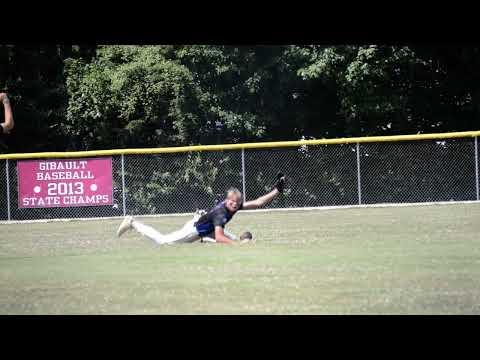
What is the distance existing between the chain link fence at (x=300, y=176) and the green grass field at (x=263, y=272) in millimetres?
5400

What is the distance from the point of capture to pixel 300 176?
62.4 ft

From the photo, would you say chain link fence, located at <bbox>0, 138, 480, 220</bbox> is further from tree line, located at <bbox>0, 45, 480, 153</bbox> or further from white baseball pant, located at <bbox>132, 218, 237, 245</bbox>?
white baseball pant, located at <bbox>132, 218, 237, 245</bbox>

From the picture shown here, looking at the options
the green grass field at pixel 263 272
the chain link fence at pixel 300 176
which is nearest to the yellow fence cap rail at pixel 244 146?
the chain link fence at pixel 300 176

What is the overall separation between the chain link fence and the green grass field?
5400 millimetres

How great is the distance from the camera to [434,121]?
70.8 ft

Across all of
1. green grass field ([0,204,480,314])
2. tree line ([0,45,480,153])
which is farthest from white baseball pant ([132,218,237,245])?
tree line ([0,45,480,153])

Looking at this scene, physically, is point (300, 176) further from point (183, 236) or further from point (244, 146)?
point (183, 236)

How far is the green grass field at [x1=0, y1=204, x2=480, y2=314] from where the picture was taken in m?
6.50

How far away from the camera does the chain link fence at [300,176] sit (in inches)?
722
